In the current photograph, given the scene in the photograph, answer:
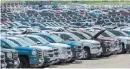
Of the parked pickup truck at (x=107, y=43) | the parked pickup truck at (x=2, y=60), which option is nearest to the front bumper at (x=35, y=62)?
the parked pickup truck at (x=2, y=60)

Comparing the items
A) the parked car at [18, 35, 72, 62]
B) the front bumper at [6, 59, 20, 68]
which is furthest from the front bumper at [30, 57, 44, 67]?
the parked car at [18, 35, 72, 62]

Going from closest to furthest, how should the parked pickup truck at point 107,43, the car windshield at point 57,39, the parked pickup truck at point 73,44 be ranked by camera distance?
the parked pickup truck at point 73,44
the car windshield at point 57,39
the parked pickup truck at point 107,43

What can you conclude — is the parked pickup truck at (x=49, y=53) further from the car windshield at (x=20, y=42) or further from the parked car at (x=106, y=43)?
the parked car at (x=106, y=43)

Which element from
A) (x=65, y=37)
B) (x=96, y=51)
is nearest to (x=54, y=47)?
(x=65, y=37)

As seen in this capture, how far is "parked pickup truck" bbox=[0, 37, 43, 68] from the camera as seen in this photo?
18359 mm

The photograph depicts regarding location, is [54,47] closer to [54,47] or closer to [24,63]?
[54,47]

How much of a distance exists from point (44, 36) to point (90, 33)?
5.26 metres

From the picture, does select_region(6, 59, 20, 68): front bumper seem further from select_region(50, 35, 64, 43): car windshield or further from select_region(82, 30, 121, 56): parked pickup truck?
select_region(82, 30, 121, 56): parked pickup truck

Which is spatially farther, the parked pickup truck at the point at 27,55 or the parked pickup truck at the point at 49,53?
the parked pickup truck at the point at 49,53

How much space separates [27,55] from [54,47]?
82.0 inches

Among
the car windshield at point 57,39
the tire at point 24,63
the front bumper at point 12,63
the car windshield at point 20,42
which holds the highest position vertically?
the car windshield at point 20,42

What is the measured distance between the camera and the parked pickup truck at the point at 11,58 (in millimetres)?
16712

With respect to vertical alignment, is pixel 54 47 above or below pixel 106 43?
above

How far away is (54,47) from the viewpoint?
20.2 metres
